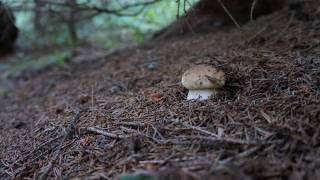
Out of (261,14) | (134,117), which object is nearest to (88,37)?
(261,14)

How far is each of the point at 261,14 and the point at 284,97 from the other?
9.88 feet

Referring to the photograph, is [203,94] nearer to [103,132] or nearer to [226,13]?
[103,132]

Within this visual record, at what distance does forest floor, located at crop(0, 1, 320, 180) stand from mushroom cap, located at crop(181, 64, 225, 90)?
10cm

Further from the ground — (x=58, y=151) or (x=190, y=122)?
(x=190, y=122)

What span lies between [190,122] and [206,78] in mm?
382

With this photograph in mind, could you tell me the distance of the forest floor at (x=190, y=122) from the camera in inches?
70.7

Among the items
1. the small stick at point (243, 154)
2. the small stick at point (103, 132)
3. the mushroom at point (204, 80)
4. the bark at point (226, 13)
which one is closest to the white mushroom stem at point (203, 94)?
the mushroom at point (204, 80)

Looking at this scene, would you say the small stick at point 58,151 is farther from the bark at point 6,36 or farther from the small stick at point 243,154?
the bark at point 6,36

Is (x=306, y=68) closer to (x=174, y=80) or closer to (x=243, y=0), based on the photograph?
(x=174, y=80)

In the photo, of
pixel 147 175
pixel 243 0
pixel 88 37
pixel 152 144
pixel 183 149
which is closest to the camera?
pixel 147 175

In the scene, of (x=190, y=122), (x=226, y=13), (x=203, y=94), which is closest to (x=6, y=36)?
(x=226, y=13)

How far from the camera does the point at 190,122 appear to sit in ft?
7.44

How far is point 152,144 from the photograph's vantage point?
2092 mm

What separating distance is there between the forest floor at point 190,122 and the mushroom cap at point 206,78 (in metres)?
0.10
